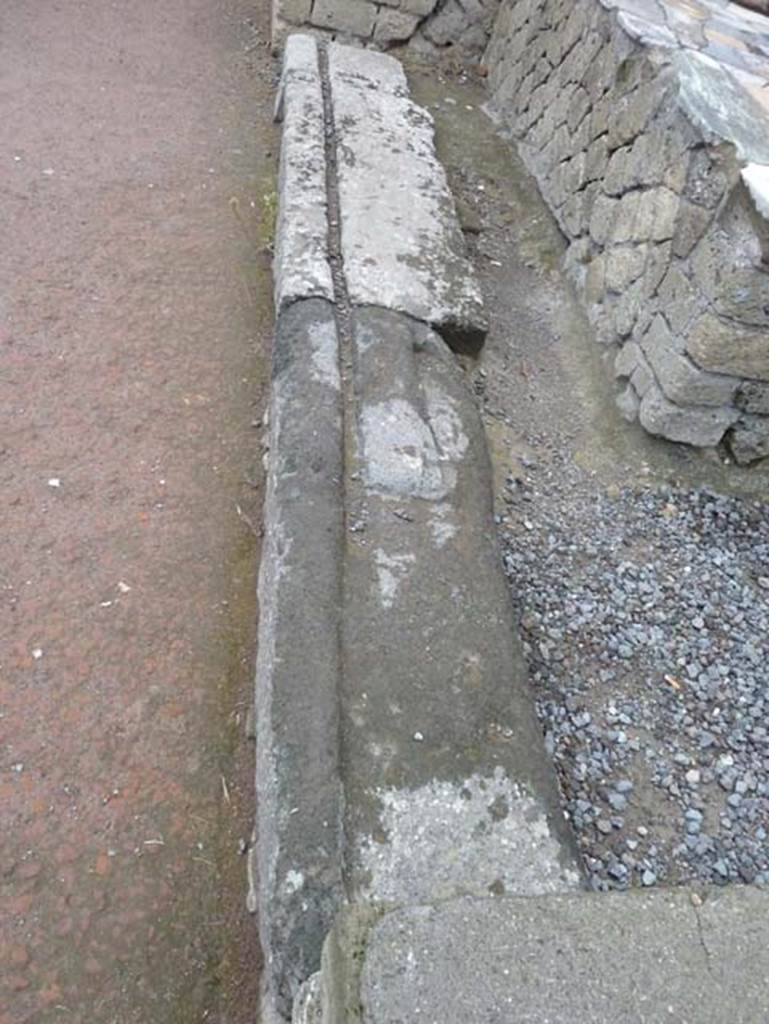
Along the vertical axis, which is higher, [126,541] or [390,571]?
[390,571]

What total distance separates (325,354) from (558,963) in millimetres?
2042

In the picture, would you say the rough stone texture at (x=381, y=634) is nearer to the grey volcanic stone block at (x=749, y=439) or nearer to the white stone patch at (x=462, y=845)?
the white stone patch at (x=462, y=845)

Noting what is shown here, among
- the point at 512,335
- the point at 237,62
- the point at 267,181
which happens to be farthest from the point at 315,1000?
the point at 237,62

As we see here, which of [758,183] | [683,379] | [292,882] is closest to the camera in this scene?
[292,882]

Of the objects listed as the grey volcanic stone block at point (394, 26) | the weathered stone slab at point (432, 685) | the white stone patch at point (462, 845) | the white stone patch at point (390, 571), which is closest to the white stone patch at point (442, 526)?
the weathered stone slab at point (432, 685)

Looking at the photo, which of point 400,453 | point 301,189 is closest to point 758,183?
point 400,453

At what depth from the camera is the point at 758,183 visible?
8.14ft

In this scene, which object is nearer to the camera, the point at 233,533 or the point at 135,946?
the point at 135,946

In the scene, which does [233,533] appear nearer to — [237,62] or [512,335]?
[512,335]

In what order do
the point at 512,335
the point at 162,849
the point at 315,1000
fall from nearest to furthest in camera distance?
the point at 315,1000, the point at 162,849, the point at 512,335

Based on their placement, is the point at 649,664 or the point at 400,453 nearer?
the point at 649,664

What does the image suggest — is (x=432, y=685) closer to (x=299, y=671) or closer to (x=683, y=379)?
(x=299, y=671)

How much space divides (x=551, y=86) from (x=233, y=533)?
3.06 metres

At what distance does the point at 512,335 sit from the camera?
3.54m
